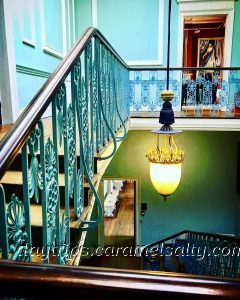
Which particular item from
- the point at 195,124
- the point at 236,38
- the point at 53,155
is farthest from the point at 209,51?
the point at 53,155

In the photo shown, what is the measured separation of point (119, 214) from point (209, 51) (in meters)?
7.00

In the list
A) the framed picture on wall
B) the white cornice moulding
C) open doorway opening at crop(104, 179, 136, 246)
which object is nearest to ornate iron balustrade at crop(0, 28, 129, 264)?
the white cornice moulding

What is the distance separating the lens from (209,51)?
33.7ft

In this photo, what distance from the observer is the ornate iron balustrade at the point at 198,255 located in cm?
482

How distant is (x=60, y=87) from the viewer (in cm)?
124

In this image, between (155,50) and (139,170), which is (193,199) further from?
(155,50)

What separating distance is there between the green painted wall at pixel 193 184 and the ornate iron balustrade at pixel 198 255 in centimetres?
74

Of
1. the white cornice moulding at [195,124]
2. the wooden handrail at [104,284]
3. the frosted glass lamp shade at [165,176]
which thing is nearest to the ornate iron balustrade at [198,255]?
the white cornice moulding at [195,124]

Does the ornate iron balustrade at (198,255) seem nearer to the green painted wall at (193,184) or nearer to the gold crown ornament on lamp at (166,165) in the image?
the green painted wall at (193,184)

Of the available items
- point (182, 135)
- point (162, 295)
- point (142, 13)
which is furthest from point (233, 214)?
point (162, 295)

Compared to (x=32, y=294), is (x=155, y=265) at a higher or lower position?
lower

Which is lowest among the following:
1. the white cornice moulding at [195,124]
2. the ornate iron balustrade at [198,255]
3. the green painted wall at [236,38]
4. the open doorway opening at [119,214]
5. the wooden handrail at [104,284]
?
the open doorway opening at [119,214]

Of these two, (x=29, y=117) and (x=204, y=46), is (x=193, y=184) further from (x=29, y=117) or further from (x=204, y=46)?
(x=204, y=46)

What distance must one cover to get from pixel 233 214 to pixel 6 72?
5.46 meters
